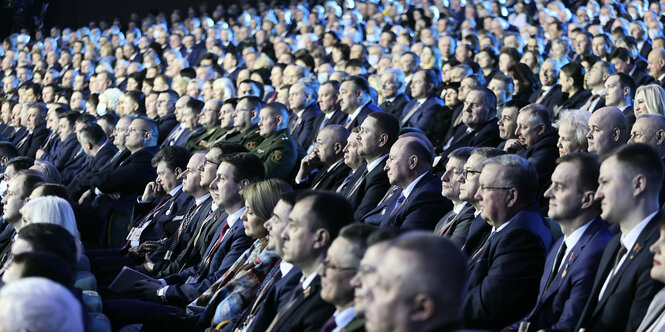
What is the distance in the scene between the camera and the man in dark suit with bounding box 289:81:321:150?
752cm

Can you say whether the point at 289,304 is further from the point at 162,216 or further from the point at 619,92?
the point at 619,92

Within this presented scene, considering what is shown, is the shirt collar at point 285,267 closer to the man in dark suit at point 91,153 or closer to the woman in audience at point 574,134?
the woman in audience at point 574,134

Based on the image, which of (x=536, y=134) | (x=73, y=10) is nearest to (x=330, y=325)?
(x=536, y=134)

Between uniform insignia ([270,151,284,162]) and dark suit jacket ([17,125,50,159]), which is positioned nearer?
uniform insignia ([270,151,284,162])

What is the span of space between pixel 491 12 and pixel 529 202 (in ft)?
33.3

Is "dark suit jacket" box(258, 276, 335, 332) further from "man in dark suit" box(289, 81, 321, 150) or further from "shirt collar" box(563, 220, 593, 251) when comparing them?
"man in dark suit" box(289, 81, 321, 150)

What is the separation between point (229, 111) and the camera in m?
7.27

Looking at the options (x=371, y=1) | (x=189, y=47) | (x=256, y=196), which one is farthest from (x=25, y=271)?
(x=371, y=1)

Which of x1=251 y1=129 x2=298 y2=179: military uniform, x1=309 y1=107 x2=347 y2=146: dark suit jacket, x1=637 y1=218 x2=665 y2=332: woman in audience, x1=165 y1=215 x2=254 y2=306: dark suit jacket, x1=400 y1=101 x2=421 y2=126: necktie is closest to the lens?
x1=637 y1=218 x2=665 y2=332: woman in audience

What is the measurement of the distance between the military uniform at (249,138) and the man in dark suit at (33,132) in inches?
112

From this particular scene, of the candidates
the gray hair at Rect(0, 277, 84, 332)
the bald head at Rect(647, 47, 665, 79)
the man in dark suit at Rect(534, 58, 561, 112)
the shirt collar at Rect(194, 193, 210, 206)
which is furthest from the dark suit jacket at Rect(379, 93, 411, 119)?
the gray hair at Rect(0, 277, 84, 332)

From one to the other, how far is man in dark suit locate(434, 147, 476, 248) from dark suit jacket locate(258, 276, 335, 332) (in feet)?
3.34

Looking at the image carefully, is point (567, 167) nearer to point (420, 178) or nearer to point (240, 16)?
point (420, 178)

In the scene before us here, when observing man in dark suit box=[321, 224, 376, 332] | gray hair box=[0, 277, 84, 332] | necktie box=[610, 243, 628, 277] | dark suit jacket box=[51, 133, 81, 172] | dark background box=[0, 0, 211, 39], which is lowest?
dark background box=[0, 0, 211, 39]
